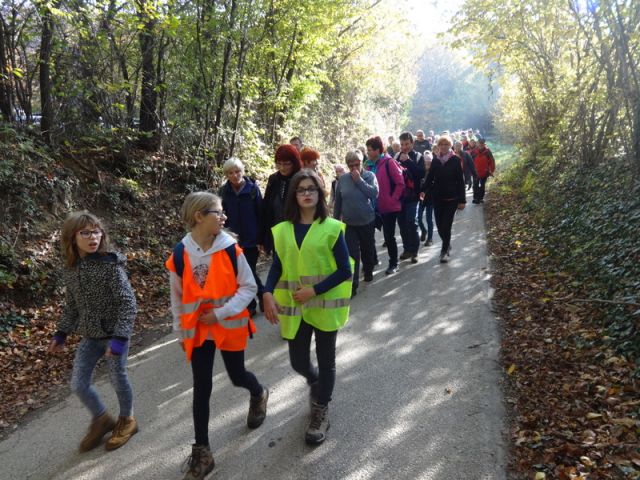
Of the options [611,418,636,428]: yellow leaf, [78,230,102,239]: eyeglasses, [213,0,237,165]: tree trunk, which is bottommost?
[611,418,636,428]: yellow leaf

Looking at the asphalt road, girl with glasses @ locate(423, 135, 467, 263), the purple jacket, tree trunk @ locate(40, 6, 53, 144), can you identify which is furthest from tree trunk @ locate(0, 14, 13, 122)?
girl with glasses @ locate(423, 135, 467, 263)

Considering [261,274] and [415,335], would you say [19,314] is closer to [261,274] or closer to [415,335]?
[261,274]

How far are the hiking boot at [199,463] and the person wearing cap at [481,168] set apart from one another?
40.5 feet

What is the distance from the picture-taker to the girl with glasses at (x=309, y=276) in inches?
122

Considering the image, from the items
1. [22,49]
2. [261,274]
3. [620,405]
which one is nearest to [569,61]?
[261,274]

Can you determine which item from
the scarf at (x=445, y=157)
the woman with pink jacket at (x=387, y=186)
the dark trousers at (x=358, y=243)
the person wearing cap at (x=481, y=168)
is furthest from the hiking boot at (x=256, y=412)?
the person wearing cap at (x=481, y=168)

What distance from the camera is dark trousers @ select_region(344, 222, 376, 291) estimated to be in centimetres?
634

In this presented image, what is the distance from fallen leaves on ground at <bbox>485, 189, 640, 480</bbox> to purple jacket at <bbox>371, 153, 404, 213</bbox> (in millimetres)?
2091

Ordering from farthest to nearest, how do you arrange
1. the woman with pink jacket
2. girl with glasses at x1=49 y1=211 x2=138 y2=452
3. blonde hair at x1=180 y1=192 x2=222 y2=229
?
the woman with pink jacket < girl with glasses at x1=49 y1=211 x2=138 y2=452 < blonde hair at x1=180 y1=192 x2=222 y2=229

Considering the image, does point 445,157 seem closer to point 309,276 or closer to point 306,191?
point 306,191

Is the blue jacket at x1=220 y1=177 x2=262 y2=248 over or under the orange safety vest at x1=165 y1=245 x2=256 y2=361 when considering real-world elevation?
over

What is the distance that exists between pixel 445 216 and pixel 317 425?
5176 millimetres

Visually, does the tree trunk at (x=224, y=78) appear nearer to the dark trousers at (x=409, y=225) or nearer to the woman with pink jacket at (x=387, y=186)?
the woman with pink jacket at (x=387, y=186)

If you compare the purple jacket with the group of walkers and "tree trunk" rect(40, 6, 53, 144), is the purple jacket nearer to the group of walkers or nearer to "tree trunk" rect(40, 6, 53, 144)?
the group of walkers
